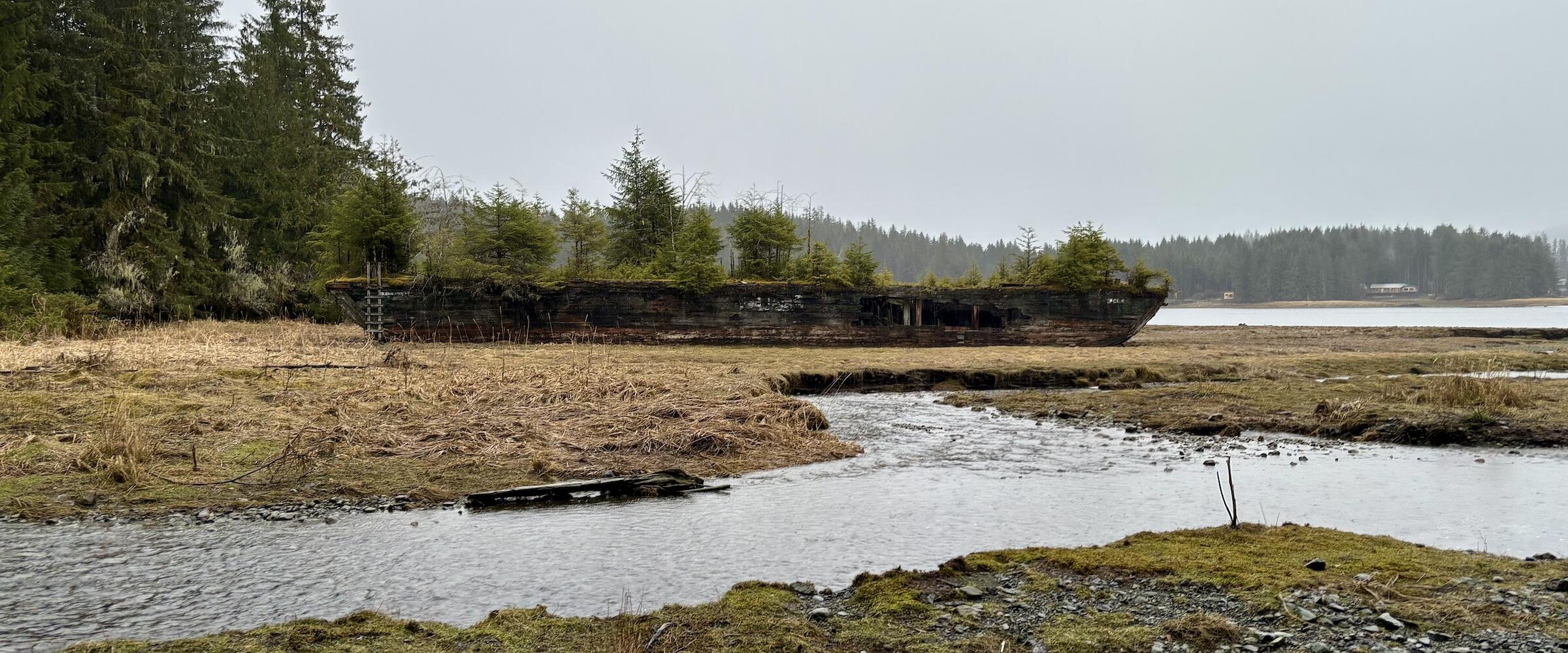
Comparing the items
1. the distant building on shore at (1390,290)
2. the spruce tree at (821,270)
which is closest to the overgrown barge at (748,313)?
the spruce tree at (821,270)

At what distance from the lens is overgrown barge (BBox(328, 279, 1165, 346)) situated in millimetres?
27141

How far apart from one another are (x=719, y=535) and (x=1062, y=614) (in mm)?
2905

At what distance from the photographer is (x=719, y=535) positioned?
6820 mm

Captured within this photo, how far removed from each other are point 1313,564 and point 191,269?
34654 mm

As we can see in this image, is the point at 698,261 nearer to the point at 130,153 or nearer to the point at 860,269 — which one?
the point at 860,269

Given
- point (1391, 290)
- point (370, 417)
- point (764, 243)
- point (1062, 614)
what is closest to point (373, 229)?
point (764, 243)

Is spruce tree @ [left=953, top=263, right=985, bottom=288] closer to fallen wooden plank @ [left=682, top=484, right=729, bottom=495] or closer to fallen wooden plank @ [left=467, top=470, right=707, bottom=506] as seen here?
fallen wooden plank @ [left=682, top=484, right=729, bottom=495]

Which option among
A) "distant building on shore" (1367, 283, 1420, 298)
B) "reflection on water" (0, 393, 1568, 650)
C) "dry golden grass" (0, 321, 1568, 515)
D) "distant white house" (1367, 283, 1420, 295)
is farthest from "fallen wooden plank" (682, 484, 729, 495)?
"distant white house" (1367, 283, 1420, 295)

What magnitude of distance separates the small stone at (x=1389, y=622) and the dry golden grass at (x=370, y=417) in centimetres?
613

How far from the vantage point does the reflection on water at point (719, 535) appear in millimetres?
5074

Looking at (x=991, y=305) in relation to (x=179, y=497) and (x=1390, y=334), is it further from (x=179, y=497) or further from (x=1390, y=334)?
(x=179, y=497)

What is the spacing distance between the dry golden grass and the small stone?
613 centimetres

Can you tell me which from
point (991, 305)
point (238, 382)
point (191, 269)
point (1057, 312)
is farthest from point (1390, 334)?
point (191, 269)

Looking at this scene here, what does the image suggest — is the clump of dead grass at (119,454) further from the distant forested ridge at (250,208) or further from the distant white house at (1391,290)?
the distant white house at (1391,290)
